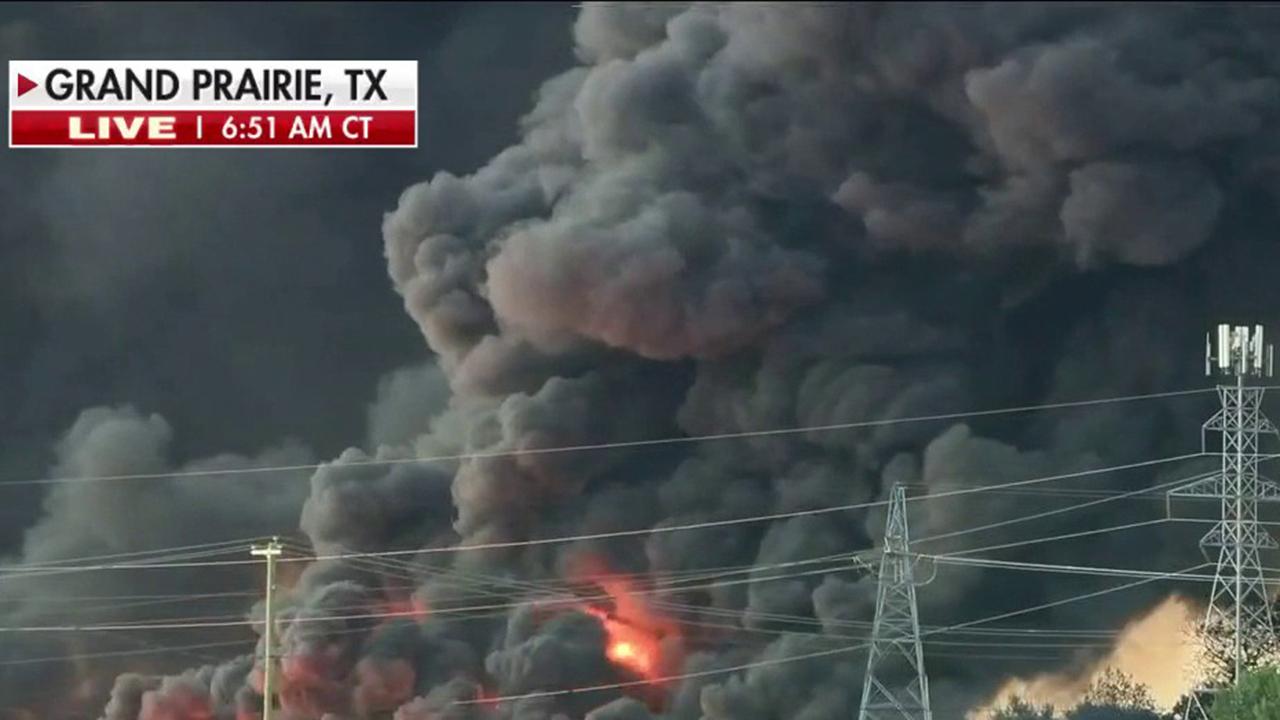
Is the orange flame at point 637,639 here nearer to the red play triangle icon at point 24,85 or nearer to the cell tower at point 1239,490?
the cell tower at point 1239,490

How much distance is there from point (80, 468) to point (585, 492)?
16.4ft

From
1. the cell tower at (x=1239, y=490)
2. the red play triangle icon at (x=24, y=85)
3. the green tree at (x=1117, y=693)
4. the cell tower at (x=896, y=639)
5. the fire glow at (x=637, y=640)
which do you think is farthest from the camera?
the fire glow at (x=637, y=640)

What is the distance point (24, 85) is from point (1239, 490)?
11.0 m

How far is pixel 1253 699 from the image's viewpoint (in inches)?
528

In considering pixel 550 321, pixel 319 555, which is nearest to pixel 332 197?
pixel 550 321

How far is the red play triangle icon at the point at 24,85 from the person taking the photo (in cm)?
1540

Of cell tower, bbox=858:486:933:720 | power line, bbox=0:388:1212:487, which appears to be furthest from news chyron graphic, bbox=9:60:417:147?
cell tower, bbox=858:486:933:720

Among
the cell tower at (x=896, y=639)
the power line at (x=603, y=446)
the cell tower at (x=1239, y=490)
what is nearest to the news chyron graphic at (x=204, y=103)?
the power line at (x=603, y=446)

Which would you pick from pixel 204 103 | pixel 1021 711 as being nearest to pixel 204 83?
pixel 204 103

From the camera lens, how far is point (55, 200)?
55.5ft

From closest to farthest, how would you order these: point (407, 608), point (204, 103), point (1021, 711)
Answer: point (204, 103) < point (1021, 711) < point (407, 608)

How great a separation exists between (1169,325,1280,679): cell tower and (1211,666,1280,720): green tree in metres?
0.34

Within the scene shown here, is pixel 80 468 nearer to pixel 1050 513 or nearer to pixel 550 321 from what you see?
pixel 550 321

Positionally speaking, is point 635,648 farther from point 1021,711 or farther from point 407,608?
point 1021,711
